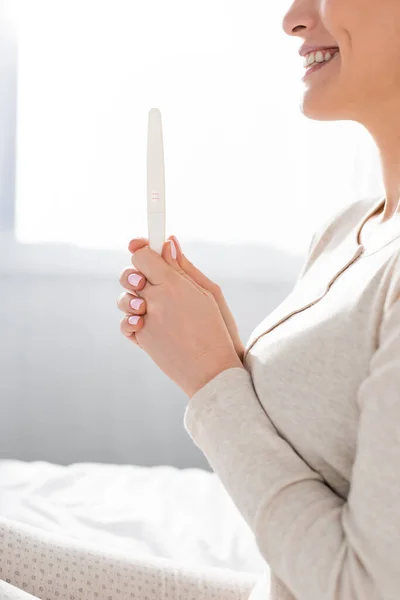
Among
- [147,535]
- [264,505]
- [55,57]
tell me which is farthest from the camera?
[55,57]

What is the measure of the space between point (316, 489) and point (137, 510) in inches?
31.6

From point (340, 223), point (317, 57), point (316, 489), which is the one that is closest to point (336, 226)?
point (340, 223)

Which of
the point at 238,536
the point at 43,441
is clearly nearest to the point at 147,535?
the point at 238,536

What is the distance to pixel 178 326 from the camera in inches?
30.6

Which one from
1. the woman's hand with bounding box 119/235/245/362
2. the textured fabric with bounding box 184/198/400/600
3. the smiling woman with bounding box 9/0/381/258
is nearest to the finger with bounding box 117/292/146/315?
the woman's hand with bounding box 119/235/245/362

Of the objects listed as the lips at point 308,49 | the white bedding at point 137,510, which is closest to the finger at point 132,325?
the lips at point 308,49

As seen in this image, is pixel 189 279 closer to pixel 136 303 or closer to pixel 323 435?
pixel 136 303

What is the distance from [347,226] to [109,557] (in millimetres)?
523

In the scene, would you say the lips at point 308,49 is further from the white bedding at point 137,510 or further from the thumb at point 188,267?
the white bedding at point 137,510

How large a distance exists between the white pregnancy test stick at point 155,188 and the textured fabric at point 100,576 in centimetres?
40

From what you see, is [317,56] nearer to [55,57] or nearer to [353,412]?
[353,412]

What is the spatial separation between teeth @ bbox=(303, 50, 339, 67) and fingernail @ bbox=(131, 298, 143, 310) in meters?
0.35

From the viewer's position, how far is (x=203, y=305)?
2.60 feet

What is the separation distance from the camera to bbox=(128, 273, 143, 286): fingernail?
2.68 feet
